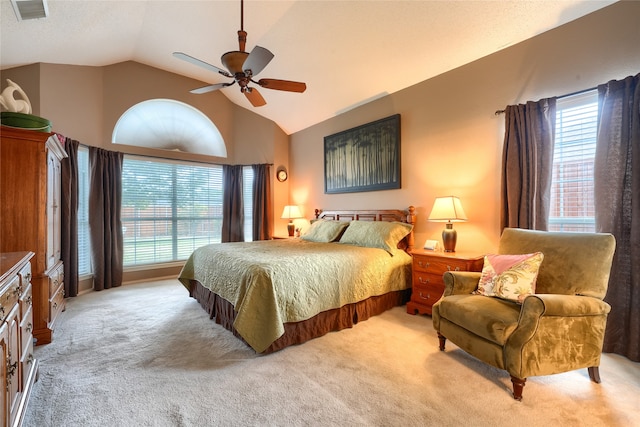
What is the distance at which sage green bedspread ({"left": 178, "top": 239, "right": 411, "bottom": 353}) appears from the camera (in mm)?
2266

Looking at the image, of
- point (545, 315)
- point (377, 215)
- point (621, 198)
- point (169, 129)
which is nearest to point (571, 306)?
point (545, 315)

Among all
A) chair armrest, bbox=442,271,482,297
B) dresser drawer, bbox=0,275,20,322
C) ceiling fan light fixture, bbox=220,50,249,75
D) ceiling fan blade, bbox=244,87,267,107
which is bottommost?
chair armrest, bbox=442,271,482,297

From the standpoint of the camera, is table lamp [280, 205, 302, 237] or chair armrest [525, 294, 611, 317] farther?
table lamp [280, 205, 302, 237]

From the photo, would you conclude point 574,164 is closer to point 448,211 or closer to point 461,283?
point 448,211

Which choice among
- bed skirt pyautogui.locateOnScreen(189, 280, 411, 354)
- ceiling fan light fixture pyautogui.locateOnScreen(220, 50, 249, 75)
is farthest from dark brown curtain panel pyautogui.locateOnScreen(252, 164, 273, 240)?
ceiling fan light fixture pyautogui.locateOnScreen(220, 50, 249, 75)

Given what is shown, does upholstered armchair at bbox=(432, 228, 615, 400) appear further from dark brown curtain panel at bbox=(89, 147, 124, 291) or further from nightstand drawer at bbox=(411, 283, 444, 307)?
dark brown curtain panel at bbox=(89, 147, 124, 291)

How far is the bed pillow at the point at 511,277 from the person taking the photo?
2052 mm

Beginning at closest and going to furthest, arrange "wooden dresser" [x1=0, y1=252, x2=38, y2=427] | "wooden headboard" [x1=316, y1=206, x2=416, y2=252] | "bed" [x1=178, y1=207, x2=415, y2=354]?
"wooden dresser" [x1=0, y1=252, x2=38, y2=427]
"bed" [x1=178, y1=207, x2=415, y2=354]
"wooden headboard" [x1=316, y1=206, x2=416, y2=252]

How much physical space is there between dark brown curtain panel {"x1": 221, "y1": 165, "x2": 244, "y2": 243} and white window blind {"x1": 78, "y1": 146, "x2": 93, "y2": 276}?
205 centimetres

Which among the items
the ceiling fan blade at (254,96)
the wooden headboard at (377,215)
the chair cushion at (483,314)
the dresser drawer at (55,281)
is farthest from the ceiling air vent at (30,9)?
the chair cushion at (483,314)

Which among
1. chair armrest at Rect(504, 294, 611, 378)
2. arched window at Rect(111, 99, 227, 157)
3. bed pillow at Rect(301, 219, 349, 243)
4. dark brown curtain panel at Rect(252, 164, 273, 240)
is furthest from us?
dark brown curtain panel at Rect(252, 164, 273, 240)

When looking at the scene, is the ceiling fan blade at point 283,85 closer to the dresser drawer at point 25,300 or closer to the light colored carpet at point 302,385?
the dresser drawer at point 25,300

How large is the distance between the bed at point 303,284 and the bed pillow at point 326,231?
0.56ft

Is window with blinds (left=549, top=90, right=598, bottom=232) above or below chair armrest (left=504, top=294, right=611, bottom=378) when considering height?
above
